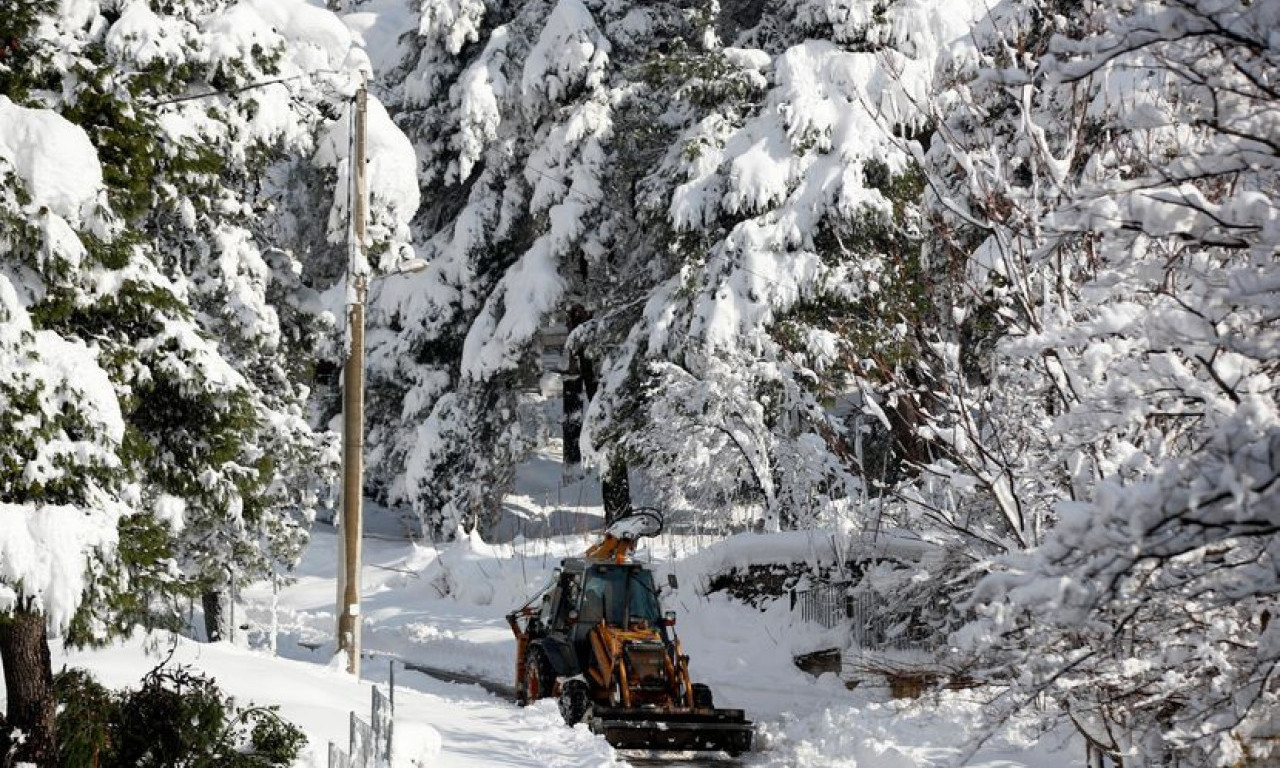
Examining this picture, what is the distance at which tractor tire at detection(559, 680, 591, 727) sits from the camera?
1412 cm

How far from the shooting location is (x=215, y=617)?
21.3m

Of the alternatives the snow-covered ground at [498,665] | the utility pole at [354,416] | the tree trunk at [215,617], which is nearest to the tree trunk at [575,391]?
the snow-covered ground at [498,665]

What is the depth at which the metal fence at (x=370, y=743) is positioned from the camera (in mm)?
7906

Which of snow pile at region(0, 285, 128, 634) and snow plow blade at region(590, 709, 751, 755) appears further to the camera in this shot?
snow plow blade at region(590, 709, 751, 755)

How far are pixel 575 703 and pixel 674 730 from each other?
1.48 m

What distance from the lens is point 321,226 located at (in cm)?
3484

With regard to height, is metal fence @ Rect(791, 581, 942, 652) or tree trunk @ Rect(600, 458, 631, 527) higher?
tree trunk @ Rect(600, 458, 631, 527)

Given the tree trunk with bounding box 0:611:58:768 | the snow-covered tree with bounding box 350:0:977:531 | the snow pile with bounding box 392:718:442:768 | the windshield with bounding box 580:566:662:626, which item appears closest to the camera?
the tree trunk with bounding box 0:611:58:768

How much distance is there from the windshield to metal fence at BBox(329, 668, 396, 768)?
633 centimetres

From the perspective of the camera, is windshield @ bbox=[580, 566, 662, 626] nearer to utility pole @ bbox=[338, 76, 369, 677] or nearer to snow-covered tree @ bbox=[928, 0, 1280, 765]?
utility pole @ bbox=[338, 76, 369, 677]

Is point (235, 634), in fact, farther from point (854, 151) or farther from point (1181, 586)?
point (1181, 586)

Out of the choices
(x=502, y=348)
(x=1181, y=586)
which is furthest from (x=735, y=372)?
(x=1181, y=586)

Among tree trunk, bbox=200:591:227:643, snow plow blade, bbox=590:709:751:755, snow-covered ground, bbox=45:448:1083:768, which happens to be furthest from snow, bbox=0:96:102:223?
tree trunk, bbox=200:591:227:643

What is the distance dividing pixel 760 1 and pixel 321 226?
493 inches
